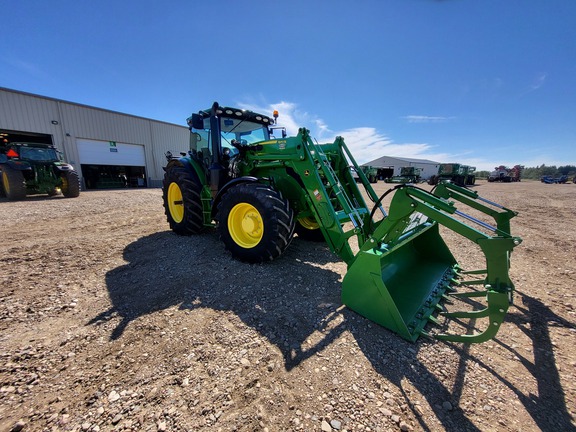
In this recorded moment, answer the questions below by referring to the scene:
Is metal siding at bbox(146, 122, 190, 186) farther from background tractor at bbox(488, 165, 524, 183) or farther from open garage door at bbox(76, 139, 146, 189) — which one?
background tractor at bbox(488, 165, 524, 183)

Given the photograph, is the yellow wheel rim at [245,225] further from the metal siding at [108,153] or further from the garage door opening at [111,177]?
the garage door opening at [111,177]

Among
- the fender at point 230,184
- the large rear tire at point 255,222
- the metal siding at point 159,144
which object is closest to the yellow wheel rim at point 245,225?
the large rear tire at point 255,222

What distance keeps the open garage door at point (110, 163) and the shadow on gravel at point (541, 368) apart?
2320cm

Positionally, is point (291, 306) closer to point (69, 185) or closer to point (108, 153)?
point (69, 185)

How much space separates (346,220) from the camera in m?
3.37

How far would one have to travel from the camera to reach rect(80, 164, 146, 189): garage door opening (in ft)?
64.5

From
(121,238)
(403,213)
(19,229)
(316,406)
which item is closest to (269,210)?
(403,213)

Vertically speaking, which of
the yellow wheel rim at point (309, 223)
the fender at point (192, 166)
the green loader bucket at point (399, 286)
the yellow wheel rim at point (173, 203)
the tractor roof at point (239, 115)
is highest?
the tractor roof at point (239, 115)

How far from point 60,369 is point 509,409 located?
3338mm

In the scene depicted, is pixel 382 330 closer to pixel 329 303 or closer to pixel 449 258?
pixel 329 303

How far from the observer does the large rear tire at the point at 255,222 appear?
135 inches

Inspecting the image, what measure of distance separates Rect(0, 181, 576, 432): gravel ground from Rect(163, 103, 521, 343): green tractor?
0.36 meters

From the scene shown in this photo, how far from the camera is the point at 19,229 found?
5699 millimetres

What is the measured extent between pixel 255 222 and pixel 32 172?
13.7 m
